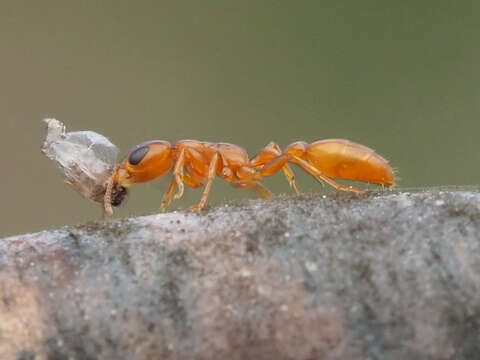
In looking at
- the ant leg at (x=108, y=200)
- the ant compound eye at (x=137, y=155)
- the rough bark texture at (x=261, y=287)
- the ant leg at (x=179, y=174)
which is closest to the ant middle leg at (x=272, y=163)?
the ant leg at (x=179, y=174)

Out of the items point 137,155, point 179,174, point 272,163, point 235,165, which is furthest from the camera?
point 235,165

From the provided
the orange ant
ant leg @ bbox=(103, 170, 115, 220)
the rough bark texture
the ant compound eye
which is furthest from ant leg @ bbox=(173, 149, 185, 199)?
the rough bark texture

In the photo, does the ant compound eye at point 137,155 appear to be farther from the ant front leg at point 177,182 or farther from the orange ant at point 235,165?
the ant front leg at point 177,182

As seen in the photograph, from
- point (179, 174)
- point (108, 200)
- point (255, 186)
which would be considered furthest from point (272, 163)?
point (108, 200)

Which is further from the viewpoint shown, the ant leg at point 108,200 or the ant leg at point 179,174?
the ant leg at point 179,174

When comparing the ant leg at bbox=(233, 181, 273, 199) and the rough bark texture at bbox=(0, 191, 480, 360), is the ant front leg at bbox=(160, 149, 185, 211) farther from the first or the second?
the rough bark texture at bbox=(0, 191, 480, 360)

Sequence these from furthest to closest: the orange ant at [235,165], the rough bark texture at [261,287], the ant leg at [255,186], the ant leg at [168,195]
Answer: the ant leg at [255,186], the ant leg at [168,195], the orange ant at [235,165], the rough bark texture at [261,287]

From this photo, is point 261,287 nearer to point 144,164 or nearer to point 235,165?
point 144,164
